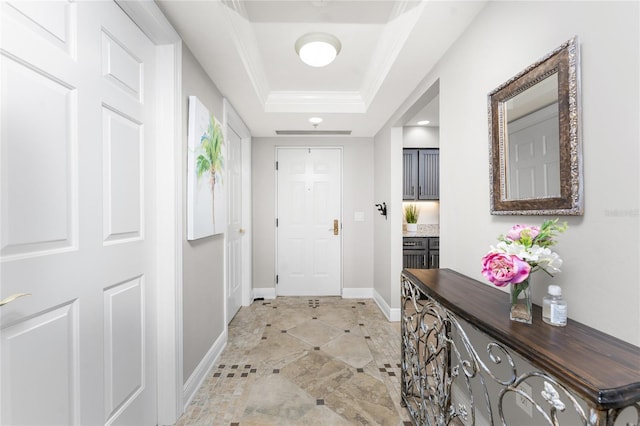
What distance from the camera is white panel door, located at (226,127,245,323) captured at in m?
3.09

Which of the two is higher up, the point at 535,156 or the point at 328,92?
the point at 328,92

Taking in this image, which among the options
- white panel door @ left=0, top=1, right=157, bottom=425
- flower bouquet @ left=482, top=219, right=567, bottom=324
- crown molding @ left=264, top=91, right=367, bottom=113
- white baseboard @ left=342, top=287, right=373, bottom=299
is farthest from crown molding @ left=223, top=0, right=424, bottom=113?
white baseboard @ left=342, top=287, right=373, bottom=299

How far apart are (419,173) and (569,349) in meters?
3.63

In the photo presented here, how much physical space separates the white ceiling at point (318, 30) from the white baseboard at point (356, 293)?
2.40m

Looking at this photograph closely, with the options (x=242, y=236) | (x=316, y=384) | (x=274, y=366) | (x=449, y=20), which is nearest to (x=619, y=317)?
(x=449, y=20)

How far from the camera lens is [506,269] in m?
0.98

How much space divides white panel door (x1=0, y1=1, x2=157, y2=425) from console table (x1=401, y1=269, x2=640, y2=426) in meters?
1.50

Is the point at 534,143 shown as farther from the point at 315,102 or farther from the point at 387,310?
the point at 387,310

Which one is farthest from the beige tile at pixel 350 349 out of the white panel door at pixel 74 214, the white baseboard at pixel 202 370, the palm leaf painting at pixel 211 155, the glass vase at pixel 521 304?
the palm leaf painting at pixel 211 155

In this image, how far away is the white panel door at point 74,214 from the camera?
0.87 meters

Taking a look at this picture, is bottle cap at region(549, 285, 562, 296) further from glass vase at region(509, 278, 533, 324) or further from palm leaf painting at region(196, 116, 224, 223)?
palm leaf painting at region(196, 116, 224, 223)

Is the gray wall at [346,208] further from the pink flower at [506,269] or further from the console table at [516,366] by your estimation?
the pink flower at [506,269]

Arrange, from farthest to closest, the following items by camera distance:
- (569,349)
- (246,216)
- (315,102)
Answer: (246,216)
(315,102)
(569,349)

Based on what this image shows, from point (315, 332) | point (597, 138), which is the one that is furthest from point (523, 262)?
point (315, 332)
